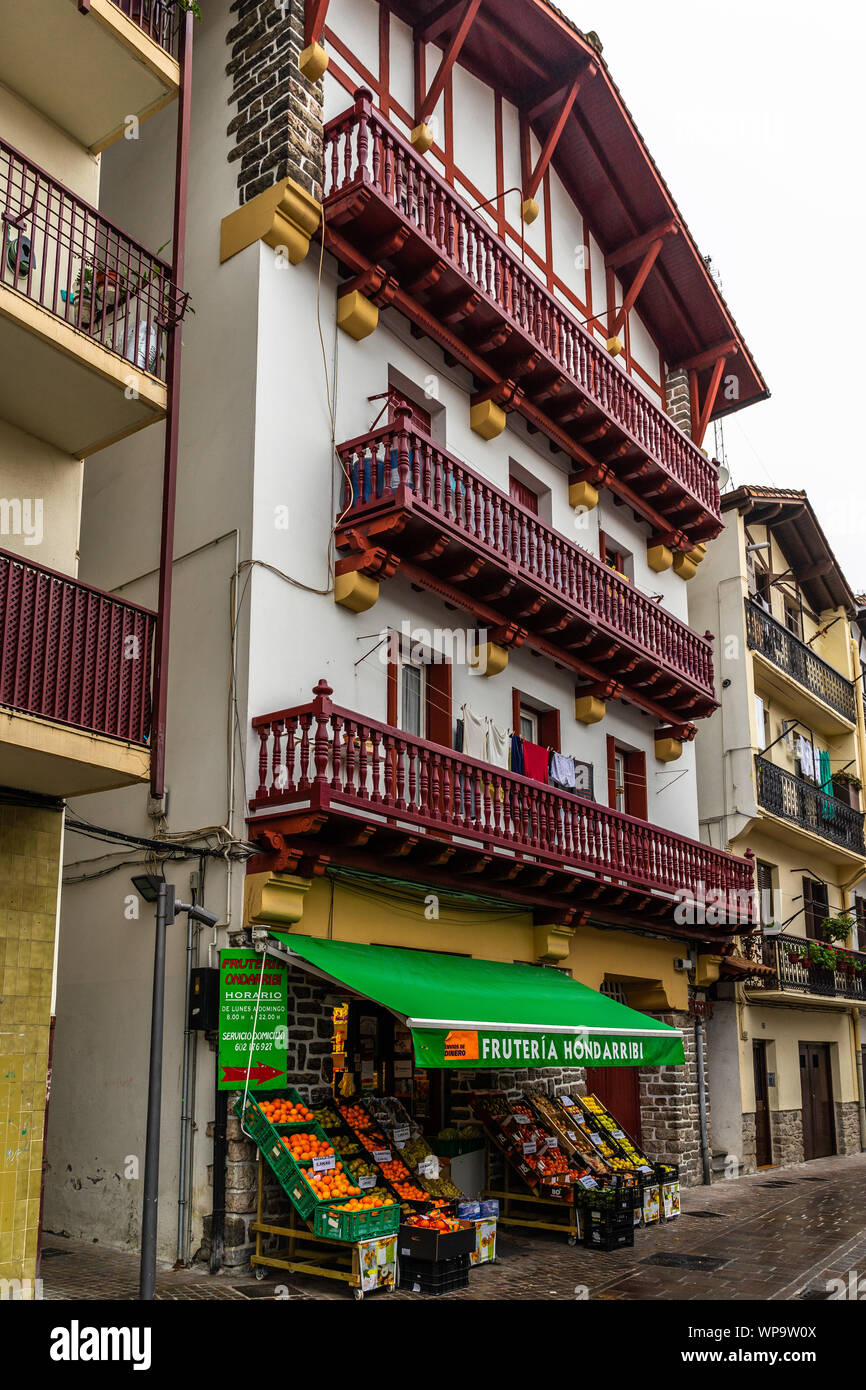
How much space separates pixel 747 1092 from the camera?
22.3 meters

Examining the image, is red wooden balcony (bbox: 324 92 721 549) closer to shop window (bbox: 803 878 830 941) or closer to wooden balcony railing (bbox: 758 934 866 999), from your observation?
wooden balcony railing (bbox: 758 934 866 999)

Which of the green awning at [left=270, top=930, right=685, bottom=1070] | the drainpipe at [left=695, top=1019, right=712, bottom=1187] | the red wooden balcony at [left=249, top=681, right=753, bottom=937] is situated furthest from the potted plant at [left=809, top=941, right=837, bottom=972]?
the green awning at [left=270, top=930, right=685, bottom=1070]

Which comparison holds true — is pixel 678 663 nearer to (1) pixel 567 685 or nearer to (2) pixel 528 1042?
(1) pixel 567 685

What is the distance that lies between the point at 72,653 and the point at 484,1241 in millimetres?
6841

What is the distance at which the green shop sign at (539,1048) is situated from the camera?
10805 millimetres

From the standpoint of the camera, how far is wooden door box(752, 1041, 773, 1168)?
76.5 feet

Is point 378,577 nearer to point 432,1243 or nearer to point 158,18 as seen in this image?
point 158,18

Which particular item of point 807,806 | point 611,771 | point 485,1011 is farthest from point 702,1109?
point 485,1011

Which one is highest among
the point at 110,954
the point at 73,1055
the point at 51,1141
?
the point at 110,954

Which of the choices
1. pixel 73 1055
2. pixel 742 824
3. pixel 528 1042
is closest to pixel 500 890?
pixel 528 1042

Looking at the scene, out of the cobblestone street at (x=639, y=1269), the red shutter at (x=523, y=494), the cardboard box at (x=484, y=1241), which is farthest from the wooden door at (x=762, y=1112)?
the cardboard box at (x=484, y=1241)

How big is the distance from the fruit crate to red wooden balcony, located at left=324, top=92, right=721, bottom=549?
33.1ft

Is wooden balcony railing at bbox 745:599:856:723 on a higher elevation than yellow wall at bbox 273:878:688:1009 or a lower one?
higher

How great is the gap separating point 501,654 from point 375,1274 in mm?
8174
